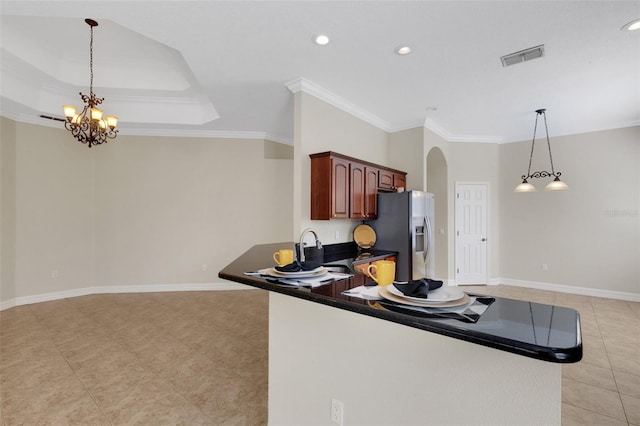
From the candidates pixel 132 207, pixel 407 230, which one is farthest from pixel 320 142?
pixel 132 207

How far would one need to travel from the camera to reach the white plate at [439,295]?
1.11 meters

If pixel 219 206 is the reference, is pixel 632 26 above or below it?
above

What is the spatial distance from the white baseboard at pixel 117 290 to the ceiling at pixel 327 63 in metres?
2.64

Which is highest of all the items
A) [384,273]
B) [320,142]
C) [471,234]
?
[320,142]

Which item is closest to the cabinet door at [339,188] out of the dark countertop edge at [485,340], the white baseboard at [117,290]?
the dark countertop edge at [485,340]

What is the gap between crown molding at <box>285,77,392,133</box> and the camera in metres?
3.28

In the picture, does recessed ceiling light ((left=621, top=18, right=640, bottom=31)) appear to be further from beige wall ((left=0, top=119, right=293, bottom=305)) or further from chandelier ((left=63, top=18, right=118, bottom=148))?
chandelier ((left=63, top=18, right=118, bottom=148))

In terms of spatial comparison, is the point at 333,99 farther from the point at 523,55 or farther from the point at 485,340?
the point at 485,340

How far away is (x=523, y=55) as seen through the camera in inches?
107

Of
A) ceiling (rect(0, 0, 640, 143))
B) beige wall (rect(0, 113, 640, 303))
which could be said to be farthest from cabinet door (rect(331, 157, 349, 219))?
ceiling (rect(0, 0, 640, 143))

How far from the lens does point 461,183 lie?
5.70 m

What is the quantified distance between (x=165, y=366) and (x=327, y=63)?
321 cm

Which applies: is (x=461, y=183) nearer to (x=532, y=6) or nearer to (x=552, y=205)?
(x=552, y=205)

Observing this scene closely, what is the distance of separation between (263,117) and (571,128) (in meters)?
5.22
